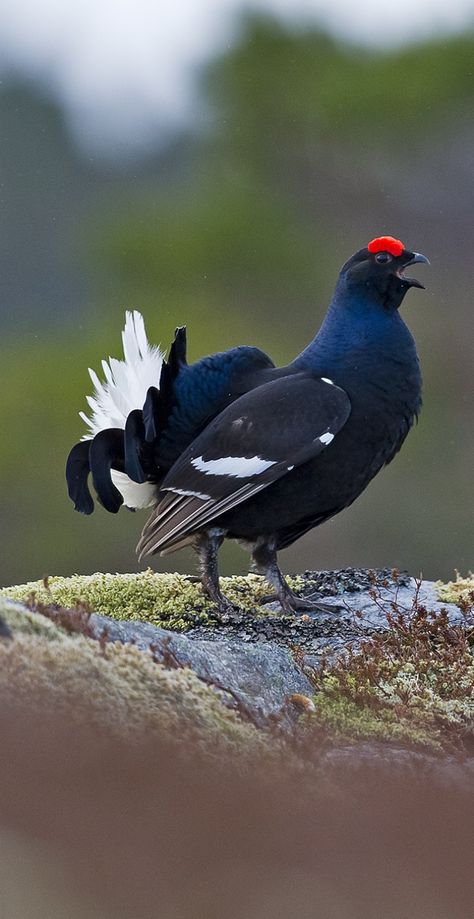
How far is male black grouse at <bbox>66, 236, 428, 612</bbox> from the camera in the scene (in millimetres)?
4453

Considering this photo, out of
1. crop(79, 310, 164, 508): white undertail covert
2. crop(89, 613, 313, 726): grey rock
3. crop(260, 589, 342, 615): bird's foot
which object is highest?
crop(79, 310, 164, 508): white undertail covert

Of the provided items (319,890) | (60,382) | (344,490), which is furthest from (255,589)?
(60,382)

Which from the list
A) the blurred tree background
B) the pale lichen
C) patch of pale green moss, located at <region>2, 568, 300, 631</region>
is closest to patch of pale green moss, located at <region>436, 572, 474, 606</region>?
the pale lichen

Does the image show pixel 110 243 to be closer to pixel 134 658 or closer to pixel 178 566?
pixel 178 566

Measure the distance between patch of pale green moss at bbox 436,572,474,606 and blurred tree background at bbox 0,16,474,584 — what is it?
864cm

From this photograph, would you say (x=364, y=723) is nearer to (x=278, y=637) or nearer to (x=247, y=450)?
(x=278, y=637)

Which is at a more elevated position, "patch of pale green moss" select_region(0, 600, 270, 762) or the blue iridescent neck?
the blue iridescent neck

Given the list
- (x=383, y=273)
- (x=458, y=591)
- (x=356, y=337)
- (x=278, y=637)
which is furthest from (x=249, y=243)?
(x=278, y=637)

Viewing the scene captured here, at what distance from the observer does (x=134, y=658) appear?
2350 millimetres

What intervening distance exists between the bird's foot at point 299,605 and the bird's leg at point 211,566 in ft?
0.68

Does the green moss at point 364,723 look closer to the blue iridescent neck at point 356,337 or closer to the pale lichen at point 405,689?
the pale lichen at point 405,689

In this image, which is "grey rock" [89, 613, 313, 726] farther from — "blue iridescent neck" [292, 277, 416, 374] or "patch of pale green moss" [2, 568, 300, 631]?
"blue iridescent neck" [292, 277, 416, 374]

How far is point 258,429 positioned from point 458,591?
1023 millimetres

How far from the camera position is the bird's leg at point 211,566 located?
4.46 m
